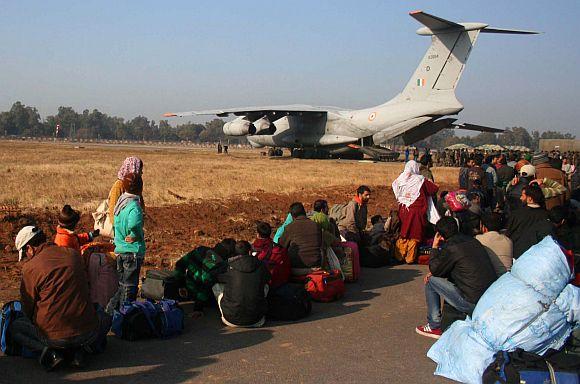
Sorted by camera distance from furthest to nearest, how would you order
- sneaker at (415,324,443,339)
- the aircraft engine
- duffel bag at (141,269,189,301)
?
the aircraft engine → duffel bag at (141,269,189,301) → sneaker at (415,324,443,339)

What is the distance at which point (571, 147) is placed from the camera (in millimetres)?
67250

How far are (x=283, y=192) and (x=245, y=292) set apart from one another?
42.4ft

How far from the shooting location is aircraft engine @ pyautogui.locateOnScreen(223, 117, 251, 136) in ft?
130

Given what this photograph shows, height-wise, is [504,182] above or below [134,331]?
above

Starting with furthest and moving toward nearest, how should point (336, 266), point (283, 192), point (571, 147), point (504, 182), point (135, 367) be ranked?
point (571, 147) → point (283, 192) → point (504, 182) → point (336, 266) → point (135, 367)

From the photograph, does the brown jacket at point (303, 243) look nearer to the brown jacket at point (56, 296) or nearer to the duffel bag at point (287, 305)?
the duffel bag at point (287, 305)

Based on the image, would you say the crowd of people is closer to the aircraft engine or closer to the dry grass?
the dry grass

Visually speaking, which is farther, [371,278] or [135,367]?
[371,278]

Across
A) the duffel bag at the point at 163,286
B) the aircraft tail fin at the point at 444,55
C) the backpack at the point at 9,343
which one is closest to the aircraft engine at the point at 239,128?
the aircraft tail fin at the point at 444,55

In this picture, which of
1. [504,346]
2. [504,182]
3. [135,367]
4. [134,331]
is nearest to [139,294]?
[134,331]

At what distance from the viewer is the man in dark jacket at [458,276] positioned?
20.4 feet

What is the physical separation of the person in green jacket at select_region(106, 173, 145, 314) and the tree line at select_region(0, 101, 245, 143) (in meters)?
157

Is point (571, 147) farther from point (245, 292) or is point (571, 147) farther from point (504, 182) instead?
point (245, 292)

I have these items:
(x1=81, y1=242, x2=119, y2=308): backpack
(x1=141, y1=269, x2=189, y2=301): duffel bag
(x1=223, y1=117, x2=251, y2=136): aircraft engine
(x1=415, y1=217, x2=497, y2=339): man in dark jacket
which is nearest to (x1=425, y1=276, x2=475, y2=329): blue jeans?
(x1=415, y1=217, x2=497, y2=339): man in dark jacket
